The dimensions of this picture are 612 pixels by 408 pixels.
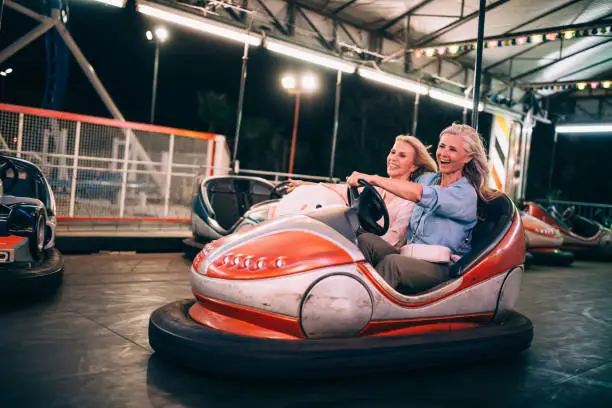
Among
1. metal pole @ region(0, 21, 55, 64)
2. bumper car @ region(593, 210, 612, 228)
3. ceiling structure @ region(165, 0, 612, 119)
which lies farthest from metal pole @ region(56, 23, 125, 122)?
bumper car @ region(593, 210, 612, 228)

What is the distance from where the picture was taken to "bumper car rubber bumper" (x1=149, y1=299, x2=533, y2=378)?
5.72 ft

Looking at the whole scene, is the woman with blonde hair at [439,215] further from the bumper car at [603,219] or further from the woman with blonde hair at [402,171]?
the bumper car at [603,219]

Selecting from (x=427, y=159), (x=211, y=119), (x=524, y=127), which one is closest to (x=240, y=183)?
(x=427, y=159)

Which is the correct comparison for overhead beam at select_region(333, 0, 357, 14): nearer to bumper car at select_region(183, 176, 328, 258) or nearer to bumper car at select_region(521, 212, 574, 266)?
bumper car at select_region(521, 212, 574, 266)

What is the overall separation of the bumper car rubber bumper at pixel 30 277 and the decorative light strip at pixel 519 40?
758cm

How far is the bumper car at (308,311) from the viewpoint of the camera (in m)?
1.78

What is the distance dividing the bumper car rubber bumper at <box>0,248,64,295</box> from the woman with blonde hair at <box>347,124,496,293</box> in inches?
67.3

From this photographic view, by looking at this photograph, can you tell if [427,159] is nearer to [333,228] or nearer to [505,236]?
[505,236]

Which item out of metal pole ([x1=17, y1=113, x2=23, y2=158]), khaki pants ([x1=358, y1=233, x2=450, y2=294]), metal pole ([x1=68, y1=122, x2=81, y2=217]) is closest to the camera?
khaki pants ([x1=358, y1=233, x2=450, y2=294])

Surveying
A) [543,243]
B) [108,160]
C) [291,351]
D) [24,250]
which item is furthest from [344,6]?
[291,351]

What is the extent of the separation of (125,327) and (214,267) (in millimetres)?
816

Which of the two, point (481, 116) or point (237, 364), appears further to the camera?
point (481, 116)

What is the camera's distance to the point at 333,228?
1.99 m

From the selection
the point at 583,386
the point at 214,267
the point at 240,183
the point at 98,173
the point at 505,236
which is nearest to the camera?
the point at 214,267
